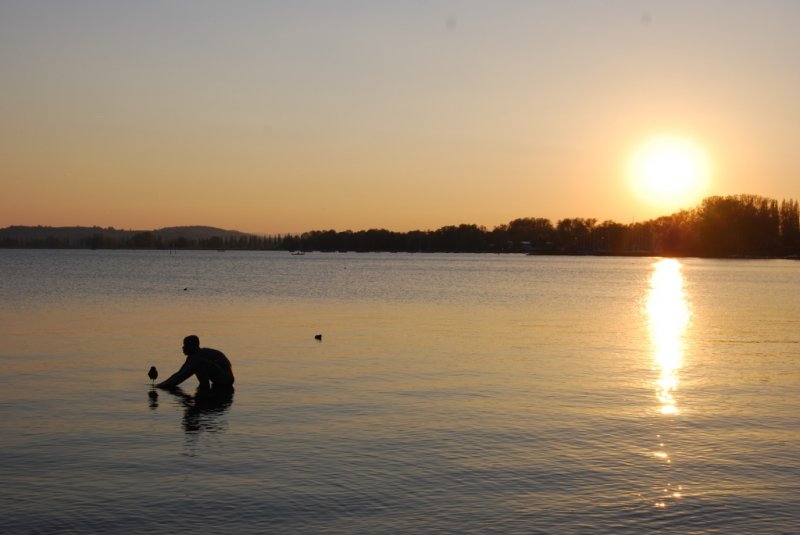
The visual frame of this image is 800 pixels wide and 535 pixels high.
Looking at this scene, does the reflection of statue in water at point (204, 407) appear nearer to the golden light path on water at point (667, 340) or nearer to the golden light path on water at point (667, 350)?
the golden light path on water at point (667, 350)

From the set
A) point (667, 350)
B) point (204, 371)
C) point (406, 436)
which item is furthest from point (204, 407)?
point (667, 350)

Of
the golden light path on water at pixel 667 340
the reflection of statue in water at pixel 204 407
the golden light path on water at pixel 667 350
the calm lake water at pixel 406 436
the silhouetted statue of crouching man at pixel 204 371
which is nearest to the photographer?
the calm lake water at pixel 406 436

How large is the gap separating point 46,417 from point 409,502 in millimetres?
10639

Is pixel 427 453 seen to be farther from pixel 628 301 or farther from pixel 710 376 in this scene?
pixel 628 301

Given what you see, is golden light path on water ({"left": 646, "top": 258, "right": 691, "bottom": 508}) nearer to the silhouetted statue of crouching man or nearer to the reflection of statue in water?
the reflection of statue in water

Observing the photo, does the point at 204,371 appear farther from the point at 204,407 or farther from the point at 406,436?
the point at 406,436

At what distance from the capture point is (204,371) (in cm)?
2336

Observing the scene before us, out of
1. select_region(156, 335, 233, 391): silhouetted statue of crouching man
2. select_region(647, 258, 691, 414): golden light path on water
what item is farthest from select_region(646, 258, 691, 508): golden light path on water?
select_region(156, 335, 233, 391): silhouetted statue of crouching man

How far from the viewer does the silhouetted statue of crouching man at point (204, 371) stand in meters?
23.3

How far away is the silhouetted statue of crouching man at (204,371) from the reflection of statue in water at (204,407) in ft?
0.56

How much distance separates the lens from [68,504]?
1311cm

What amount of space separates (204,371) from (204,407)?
7.52 ft

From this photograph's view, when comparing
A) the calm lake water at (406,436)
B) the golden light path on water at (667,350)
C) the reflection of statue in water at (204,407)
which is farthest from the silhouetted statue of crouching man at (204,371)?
the golden light path on water at (667,350)

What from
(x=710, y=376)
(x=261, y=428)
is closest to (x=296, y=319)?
(x=710, y=376)
